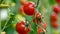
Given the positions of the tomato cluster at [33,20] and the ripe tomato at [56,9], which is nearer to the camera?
the tomato cluster at [33,20]

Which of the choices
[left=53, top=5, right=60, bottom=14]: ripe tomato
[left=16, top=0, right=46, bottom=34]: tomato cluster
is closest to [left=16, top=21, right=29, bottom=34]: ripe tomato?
[left=16, top=0, right=46, bottom=34]: tomato cluster

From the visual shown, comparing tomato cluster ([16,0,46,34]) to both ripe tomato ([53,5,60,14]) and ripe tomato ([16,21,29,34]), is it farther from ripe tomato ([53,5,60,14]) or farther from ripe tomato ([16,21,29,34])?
ripe tomato ([53,5,60,14])

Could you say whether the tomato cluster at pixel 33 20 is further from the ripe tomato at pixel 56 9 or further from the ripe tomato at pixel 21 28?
the ripe tomato at pixel 56 9

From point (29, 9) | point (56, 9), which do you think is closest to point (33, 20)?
point (29, 9)

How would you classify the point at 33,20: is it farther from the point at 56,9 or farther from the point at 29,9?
the point at 56,9

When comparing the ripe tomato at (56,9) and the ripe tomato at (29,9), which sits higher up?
the ripe tomato at (29,9)

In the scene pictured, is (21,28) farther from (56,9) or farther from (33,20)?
(56,9)

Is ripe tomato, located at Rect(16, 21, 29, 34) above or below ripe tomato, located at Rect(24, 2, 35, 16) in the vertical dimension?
below

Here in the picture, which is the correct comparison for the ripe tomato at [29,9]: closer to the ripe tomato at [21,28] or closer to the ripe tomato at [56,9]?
the ripe tomato at [21,28]

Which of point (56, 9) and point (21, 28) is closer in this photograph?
point (21, 28)

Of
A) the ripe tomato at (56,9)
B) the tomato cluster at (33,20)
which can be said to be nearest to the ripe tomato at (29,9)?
the tomato cluster at (33,20)

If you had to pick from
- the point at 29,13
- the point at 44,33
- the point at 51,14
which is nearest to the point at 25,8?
the point at 29,13
